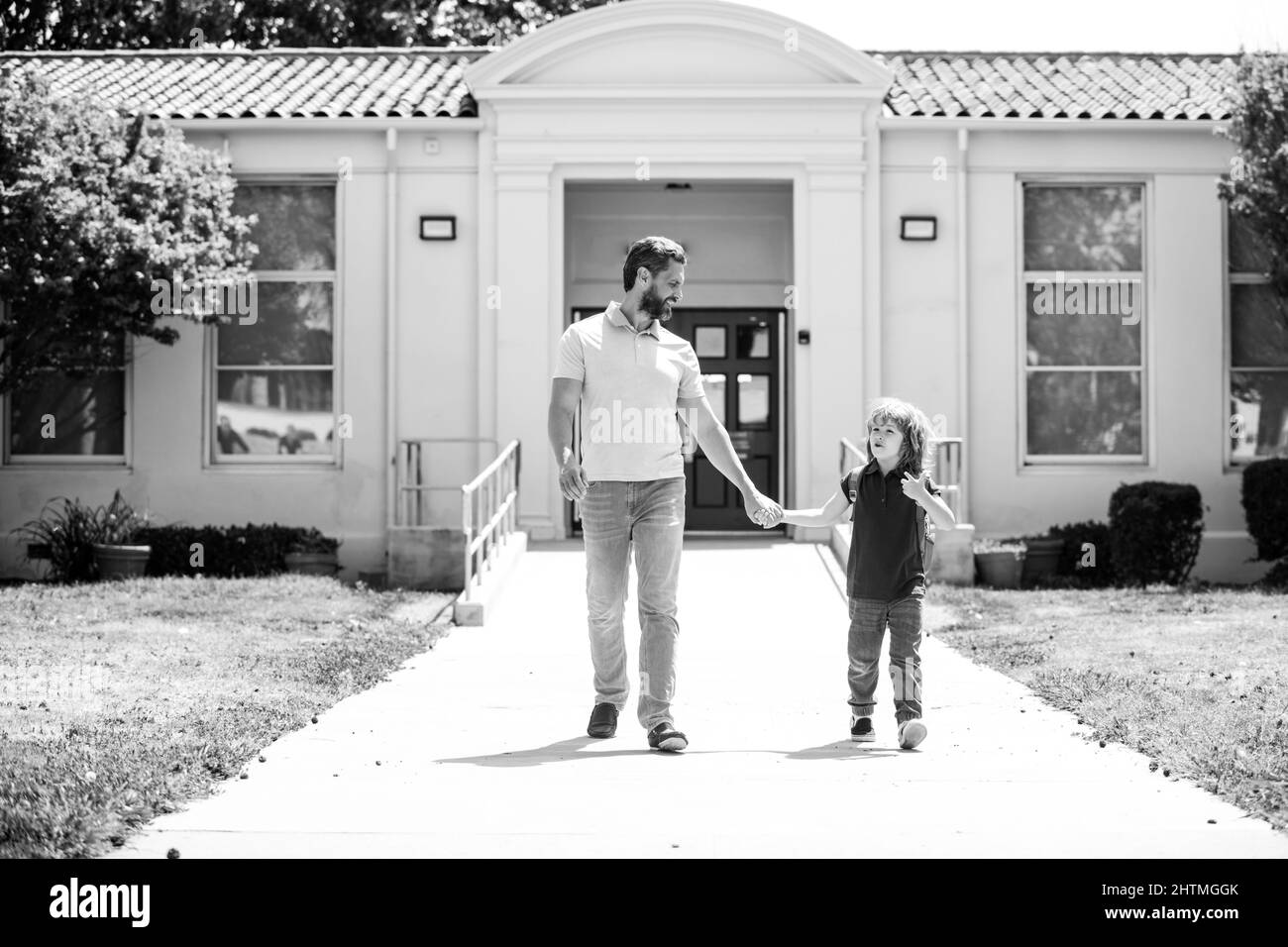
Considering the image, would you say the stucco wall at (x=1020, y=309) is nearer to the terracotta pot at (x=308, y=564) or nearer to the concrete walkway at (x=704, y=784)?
the terracotta pot at (x=308, y=564)

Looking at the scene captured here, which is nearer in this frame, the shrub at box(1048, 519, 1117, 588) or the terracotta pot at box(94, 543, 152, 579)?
the terracotta pot at box(94, 543, 152, 579)

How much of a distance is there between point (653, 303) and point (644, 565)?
1058 mm

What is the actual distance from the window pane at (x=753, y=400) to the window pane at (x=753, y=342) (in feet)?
0.76

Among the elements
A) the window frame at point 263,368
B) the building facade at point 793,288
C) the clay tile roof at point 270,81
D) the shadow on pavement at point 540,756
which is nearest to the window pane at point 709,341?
the building facade at point 793,288

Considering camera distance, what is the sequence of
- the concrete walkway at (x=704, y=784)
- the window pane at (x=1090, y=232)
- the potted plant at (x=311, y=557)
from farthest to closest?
the window pane at (x=1090, y=232) < the potted plant at (x=311, y=557) < the concrete walkway at (x=704, y=784)

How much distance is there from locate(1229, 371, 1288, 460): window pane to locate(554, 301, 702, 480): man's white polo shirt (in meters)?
10.6

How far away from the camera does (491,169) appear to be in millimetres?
15500

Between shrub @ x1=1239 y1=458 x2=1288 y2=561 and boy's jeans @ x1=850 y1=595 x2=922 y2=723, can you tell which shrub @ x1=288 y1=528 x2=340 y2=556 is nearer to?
shrub @ x1=1239 y1=458 x2=1288 y2=561

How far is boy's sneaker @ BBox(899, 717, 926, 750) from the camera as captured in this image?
21.6ft

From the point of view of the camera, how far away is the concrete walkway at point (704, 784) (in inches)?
194

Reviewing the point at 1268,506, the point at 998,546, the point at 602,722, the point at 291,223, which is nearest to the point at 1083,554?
the point at 998,546

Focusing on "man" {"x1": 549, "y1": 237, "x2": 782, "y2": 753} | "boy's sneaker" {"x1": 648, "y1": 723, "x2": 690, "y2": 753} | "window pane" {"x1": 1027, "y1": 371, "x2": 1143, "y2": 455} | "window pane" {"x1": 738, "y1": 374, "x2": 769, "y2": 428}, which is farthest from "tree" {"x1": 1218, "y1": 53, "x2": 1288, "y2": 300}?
"boy's sneaker" {"x1": 648, "y1": 723, "x2": 690, "y2": 753}
